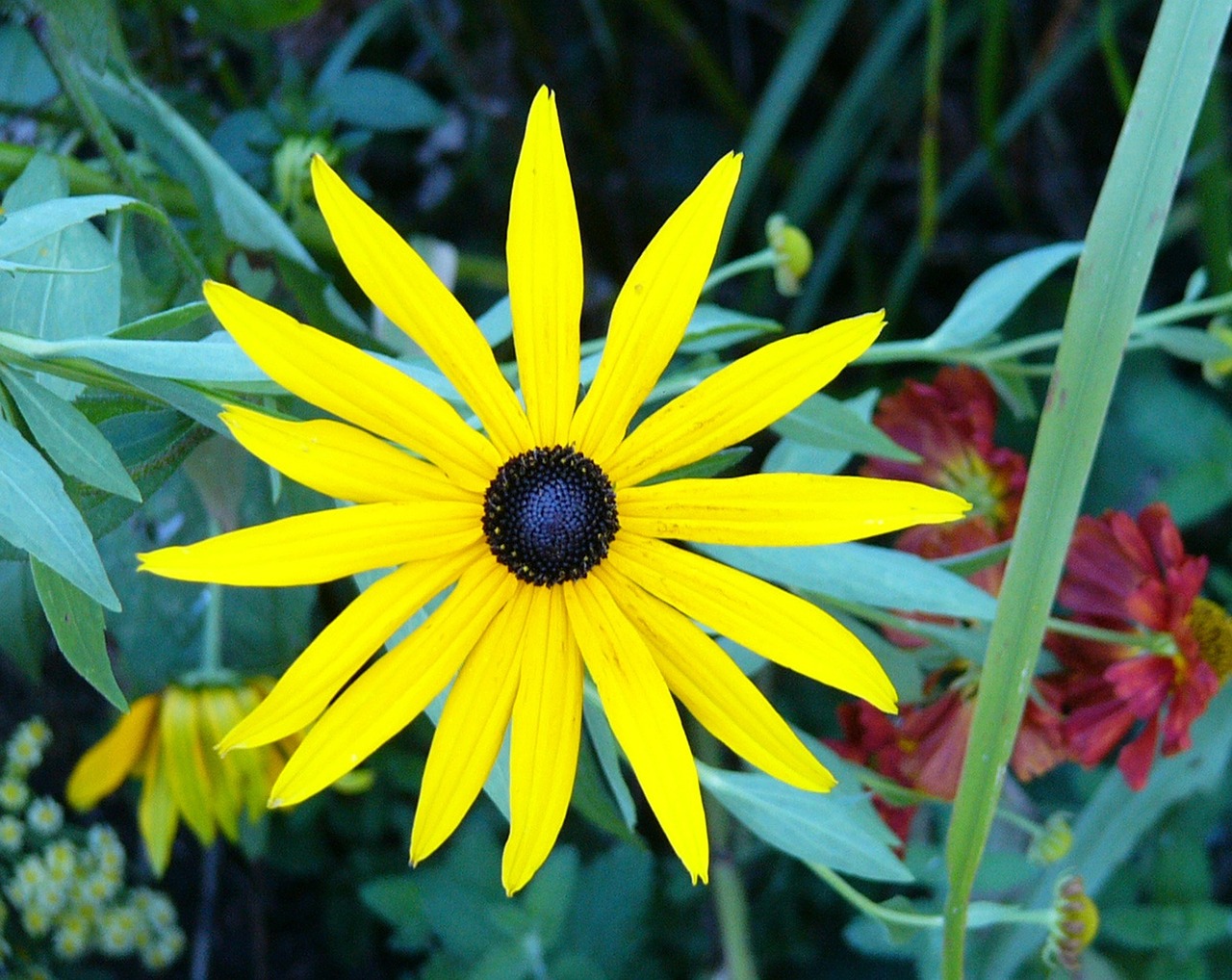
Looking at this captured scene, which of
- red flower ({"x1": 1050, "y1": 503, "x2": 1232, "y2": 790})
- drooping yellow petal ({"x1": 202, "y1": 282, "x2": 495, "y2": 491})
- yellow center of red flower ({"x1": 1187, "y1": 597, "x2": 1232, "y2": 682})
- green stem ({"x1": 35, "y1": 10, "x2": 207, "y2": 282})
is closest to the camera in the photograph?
drooping yellow petal ({"x1": 202, "y1": 282, "x2": 495, "y2": 491})

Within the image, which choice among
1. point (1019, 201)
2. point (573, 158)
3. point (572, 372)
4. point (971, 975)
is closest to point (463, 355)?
point (572, 372)

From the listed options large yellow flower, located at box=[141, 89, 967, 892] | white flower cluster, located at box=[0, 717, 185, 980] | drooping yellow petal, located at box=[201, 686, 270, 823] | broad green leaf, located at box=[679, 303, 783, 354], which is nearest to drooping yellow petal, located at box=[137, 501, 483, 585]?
large yellow flower, located at box=[141, 89, 967, 892]

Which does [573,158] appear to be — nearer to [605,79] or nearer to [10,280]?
[605,79]

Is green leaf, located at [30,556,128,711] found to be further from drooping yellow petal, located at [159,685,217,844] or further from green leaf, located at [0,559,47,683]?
drooping yellow petal, located at [159,685,217,844]

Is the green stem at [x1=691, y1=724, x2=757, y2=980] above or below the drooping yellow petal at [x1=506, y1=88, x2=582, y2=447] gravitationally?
below

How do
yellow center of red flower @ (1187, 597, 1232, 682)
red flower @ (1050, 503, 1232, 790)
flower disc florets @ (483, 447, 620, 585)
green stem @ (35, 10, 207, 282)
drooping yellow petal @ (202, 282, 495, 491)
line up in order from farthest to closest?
yellow center of red flower @ (1187, 597, 1232, 682) < red flower @ (1050, 503, 1232, 790) < green stem @ (35, 10, 207, 282) < flower disc florets @ (483, 447, 620, 585) < drooping yellow petal @ (202, 282, 495, 491)

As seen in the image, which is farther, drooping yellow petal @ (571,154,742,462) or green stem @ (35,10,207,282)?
green stem @ (35,10,207,282)
